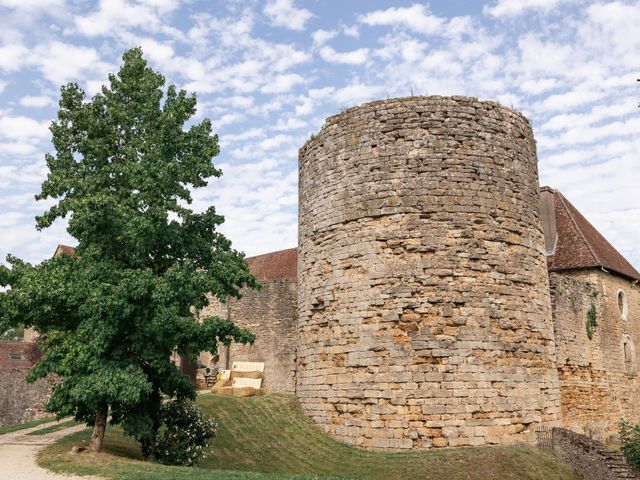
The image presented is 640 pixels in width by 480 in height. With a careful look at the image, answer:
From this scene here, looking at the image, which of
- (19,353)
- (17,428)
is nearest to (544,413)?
(17,428)

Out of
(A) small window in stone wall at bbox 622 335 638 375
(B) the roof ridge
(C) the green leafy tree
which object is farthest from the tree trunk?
(A) small window in stone wall at bbox 622 335 638 375

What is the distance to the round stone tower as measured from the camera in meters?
11.3

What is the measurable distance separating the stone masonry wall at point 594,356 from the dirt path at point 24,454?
40.5 feet

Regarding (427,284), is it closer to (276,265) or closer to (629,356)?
(629,356)

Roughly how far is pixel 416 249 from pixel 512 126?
3.59 m

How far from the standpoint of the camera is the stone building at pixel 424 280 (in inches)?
447

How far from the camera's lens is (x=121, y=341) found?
33.7ft

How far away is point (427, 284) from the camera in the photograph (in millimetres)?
11734

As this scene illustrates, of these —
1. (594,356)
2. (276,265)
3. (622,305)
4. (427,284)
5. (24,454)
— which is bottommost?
(24,454)

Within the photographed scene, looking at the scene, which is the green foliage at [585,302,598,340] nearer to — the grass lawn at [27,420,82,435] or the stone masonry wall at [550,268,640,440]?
the stone masonry wall at [550,268,640,440]

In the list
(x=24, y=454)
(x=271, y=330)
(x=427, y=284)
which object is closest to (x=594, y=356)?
(x=427, y=284)

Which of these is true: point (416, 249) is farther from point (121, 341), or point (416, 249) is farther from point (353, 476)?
point (121, 341)

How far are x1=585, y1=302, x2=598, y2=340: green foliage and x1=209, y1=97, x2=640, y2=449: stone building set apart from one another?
616 cm

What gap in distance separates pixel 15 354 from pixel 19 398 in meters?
12.3
